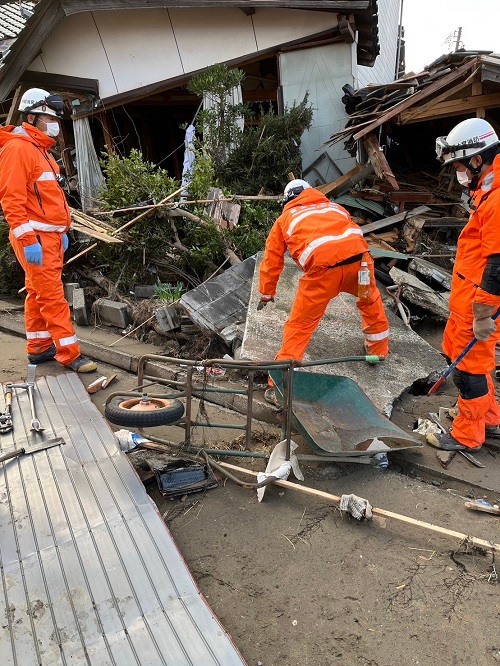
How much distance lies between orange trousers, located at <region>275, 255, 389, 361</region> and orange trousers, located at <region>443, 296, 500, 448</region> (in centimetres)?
75

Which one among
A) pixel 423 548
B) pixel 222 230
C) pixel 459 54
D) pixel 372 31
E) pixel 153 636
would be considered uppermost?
pixel 372 31

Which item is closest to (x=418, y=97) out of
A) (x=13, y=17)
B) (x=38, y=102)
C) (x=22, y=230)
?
(x=38, y=102)

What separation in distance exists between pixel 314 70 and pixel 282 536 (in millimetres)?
8738

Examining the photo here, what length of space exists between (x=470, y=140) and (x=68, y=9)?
24.1ft

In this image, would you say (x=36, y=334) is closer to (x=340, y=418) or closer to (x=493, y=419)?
(x=340, y=418)

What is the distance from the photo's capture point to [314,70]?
887 centimetres

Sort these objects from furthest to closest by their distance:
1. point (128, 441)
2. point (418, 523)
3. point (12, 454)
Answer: point (128, 441) < point (12, 454) < point (418, 523)

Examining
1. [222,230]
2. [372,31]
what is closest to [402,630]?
[222,230]

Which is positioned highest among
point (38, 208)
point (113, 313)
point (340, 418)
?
point (38, 208)

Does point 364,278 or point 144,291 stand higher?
point 364,278

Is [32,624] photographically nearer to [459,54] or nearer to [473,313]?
[473,313]

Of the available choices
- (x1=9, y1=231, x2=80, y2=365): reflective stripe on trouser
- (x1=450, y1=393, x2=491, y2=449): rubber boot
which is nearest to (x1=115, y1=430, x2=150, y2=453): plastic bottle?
(x1=9, y1=231, x2=80, y2=365): reflective stripe on trouser

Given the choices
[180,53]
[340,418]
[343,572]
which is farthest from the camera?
[180,53]

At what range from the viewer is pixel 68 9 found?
24.8ft
